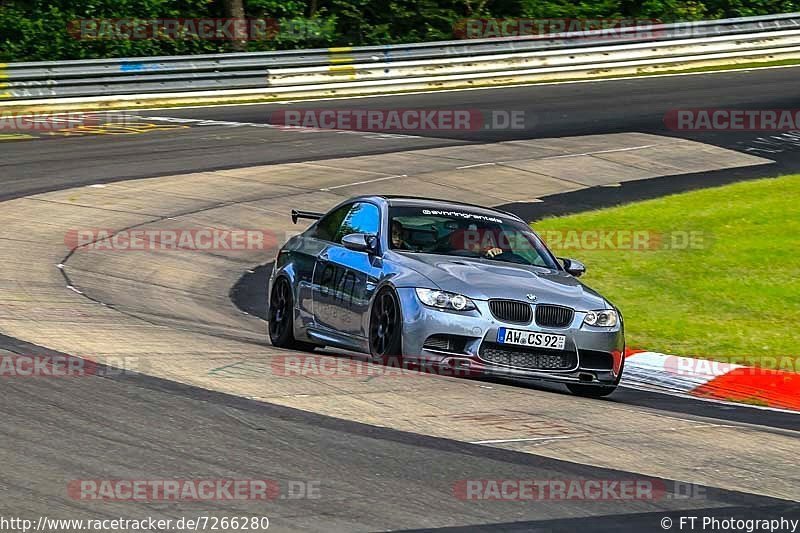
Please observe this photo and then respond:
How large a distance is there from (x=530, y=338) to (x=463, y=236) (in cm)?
149

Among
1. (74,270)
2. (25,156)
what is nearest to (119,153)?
(25,156)

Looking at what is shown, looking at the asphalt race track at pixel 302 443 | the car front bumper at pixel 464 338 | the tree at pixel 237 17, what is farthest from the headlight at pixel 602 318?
the tree at pixel 237 17

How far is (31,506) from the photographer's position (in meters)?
6.09

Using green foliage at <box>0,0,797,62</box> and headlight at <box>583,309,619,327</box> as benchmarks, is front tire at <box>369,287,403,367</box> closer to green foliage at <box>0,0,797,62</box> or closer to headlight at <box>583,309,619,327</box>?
headlight at <box>583,309,619,327</box>

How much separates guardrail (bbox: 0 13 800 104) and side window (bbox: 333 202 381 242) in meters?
19.4

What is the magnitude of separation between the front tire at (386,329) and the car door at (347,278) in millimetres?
159

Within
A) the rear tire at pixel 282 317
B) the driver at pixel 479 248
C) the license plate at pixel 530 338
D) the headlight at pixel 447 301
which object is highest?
A: the driver at pixel 479 248

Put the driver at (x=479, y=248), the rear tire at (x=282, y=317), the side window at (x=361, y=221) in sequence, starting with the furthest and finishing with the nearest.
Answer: the rear tire at (x=282, y=317) → the side window at (x=361, y=221) → the driver at (x=479, y=248)

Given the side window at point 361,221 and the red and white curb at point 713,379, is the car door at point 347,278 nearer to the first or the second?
the side window at point 361,221

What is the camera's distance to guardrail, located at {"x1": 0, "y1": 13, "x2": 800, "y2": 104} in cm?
3030

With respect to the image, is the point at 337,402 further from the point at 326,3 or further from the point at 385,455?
the point at 326,3

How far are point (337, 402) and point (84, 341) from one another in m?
2.70

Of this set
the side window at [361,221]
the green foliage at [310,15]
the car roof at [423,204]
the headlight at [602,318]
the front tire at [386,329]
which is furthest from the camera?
the green foliage at [310,15]

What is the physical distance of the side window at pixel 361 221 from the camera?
38.2 ft
